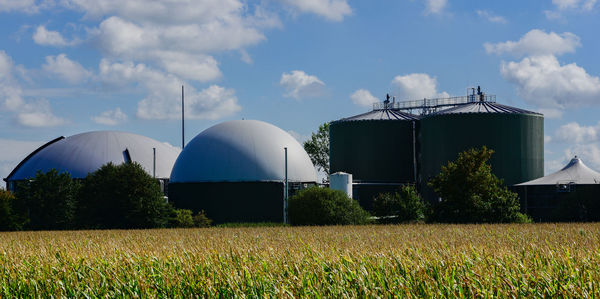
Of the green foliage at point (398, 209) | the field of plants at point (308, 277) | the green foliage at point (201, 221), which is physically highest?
the field of plants at point (308, 277)

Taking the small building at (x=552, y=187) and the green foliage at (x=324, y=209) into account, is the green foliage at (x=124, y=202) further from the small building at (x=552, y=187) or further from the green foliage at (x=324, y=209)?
the small building at (x=552, y=187)

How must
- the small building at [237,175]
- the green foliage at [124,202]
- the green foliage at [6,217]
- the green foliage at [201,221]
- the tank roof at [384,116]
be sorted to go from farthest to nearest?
1. the tank roof at [384,116]
2. the small building at [237,175]
3. the green foliage at [201,221]
4. the green foliage at [6,217]
5. the green foliage at [124,202]

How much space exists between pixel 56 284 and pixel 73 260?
1.90m

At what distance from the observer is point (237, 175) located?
2349 inches

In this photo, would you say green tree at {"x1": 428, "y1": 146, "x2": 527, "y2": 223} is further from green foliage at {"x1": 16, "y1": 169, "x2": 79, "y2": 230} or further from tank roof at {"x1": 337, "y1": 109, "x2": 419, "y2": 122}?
green foliage at {"x1": 16, "y1": 169, "x2": 79, "y2": 230}

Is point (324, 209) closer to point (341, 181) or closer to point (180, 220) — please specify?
point (180, 220)

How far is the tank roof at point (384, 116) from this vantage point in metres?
71.8

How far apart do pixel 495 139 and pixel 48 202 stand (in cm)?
3984

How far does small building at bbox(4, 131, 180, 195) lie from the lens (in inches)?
2756

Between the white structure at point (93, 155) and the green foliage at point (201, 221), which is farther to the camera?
the white structure at point (93, 155)

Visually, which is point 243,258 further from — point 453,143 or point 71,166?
point 71,166

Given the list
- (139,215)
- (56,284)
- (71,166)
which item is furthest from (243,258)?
(71,166)

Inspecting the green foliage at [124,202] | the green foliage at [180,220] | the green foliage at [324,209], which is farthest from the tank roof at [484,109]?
the green foliage at [124,202]

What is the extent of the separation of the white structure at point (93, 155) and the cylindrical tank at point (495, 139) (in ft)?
96.1
